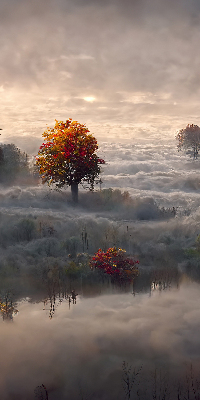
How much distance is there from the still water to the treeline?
29024 mm

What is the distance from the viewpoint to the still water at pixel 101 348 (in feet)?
26.3

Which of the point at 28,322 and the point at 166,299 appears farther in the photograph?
the point at 166,299

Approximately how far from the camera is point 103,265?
15562 mm

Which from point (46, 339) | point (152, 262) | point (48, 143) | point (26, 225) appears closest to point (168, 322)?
point (46, 339)

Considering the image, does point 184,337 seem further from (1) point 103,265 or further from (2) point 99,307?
(1) point 103,265

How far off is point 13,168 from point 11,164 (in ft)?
2.76

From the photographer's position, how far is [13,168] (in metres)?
40.0

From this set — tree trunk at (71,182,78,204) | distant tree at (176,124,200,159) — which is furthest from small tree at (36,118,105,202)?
distant tree at (176,124,200,159)

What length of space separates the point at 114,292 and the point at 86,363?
4707 millimetres

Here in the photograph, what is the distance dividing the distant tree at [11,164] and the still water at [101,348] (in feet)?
96.1

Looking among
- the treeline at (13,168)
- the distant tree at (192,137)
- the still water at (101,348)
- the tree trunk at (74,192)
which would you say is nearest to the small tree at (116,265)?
the still water at (101,348)

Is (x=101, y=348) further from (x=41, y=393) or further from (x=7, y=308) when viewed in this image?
(x=7, y=308)

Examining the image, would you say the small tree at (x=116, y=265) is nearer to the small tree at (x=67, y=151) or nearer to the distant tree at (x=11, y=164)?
the small tree at (x=67, y=151)

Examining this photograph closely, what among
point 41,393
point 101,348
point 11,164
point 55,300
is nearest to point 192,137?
point 11,164
